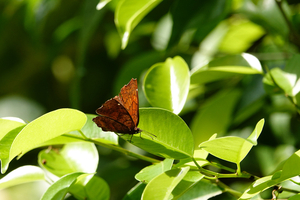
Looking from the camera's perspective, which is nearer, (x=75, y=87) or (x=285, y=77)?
(x=285, y=77)

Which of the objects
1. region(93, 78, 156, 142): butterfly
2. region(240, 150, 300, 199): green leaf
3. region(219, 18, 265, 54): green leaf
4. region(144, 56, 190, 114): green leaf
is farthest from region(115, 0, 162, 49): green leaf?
region(219, 18, 265, 54): green leaf

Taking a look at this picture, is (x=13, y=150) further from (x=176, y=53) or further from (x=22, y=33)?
(x=22, y=33)

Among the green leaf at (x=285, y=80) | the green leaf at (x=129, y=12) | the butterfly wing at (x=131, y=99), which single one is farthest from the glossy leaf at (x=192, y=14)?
the butterfly wing at (x=131, y=99)

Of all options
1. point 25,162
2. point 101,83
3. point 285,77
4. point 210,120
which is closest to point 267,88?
point 285,77

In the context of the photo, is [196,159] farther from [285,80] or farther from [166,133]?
[285,80]

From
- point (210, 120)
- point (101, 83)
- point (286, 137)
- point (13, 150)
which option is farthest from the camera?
point (101, 83)

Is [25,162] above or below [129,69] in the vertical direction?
below

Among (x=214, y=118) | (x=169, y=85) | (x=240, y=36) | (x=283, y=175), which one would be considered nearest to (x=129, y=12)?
(x=169, y=85)
